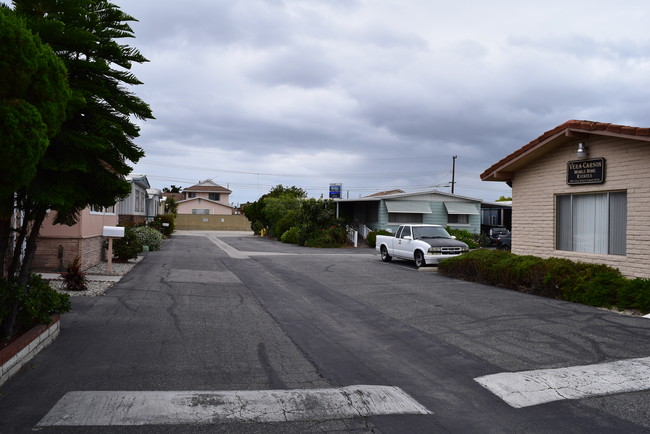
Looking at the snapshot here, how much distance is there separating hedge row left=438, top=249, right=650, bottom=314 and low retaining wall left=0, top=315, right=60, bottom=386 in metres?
9.90

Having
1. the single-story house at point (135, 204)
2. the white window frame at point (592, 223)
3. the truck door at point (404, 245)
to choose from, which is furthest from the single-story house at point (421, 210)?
the white window frame at point (592, 223)

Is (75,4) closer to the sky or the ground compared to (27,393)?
closer to the sky

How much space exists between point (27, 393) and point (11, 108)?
2767 millimetres

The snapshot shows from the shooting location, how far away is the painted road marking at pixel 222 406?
4.48m

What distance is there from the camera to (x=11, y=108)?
446cm

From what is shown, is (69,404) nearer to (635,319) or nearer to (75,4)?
(75,4)

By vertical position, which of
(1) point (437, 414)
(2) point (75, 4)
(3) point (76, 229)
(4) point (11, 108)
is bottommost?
(1) point (437, 414)

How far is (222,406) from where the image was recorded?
4812mm

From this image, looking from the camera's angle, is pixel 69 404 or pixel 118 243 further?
pixel 118 243

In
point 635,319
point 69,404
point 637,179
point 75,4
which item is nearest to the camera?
point 69,404

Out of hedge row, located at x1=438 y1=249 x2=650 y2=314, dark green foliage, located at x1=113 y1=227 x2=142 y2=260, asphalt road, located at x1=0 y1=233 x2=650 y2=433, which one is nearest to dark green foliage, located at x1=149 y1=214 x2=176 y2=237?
dark green foliage, located at x1=113 y1=227 x2=142 y2=260

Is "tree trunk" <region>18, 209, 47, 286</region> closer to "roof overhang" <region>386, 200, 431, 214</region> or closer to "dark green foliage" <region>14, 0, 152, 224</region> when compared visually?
"dark green foliage" <region>14, 0, 152, 224</region>

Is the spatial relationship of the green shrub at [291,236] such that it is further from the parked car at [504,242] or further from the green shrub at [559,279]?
the green shrub at [559,279]

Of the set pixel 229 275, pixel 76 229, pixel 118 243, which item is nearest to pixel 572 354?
pixel 229 275
